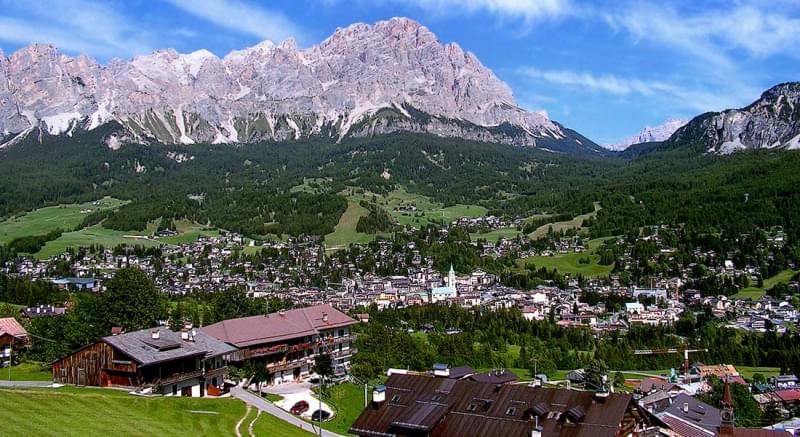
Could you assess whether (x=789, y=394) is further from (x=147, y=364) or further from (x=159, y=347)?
(x=147, y=364)

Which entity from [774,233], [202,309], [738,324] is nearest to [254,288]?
[202,309]

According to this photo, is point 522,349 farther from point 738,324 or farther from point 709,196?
point 709,196

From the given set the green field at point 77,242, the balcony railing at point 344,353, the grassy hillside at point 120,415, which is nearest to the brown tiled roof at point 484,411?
the grassy hillside at point 120,415

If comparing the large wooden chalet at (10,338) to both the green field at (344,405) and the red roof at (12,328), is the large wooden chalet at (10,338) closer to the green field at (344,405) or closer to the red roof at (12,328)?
the red roof at (12,328)

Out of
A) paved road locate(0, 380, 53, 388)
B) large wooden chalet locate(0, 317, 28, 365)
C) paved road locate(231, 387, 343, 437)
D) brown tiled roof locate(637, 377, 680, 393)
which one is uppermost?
large wooden chalet locate(0, 317, 28, 365)

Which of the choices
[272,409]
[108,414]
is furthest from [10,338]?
[108,414]

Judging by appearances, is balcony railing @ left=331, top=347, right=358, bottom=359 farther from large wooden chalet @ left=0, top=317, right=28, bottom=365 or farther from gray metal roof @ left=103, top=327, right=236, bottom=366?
large wooden chalet @ left=0, top=317, right=28, bottom=365

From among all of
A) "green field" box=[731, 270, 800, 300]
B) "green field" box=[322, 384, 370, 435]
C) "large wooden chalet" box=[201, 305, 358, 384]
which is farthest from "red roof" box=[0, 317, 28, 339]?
"green field" box=[731, 270, 800, 300]
